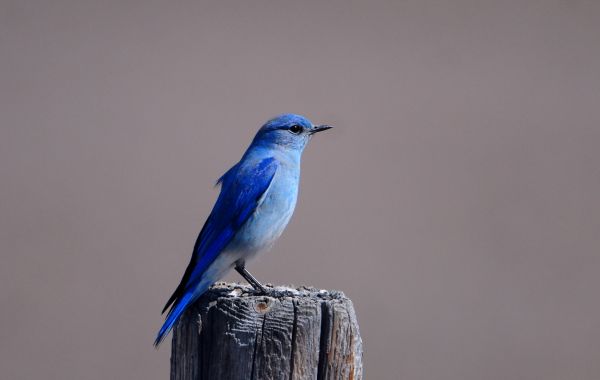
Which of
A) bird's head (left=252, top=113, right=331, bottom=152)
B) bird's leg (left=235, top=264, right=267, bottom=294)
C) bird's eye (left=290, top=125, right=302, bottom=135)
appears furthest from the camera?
bird's eye (left=290, top=125, right=302, bottom=135)

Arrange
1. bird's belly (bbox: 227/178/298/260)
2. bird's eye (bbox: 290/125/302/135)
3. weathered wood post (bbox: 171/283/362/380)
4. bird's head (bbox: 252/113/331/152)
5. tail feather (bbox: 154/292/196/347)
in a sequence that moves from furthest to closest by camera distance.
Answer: bird's eye (bbox: 290/125/302/135), bird's head (bbox: 252/113/331/152), bird's belly (bbox: 227/178/298/260), tail feather (bbox: 154/292/196/347), weathered wood post (bbox: 171/283/362/380)

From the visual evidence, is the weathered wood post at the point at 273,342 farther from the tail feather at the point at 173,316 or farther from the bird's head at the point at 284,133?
the bird's head at the point at 284,133

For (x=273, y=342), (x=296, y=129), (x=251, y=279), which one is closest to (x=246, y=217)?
(x=251, y=279)

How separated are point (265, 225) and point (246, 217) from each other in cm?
14

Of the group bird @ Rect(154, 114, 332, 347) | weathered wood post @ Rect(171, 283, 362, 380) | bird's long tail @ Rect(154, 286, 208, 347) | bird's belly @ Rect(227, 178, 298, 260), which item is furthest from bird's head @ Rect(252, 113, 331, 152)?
weathered wood post @ Rect(171, 283, 362, 380)

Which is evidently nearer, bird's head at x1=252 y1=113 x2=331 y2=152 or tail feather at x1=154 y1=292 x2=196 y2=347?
tail feather at x1=154 y1=292 x2=196 y2=347

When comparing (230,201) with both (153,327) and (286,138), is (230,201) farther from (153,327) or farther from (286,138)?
(153,327)

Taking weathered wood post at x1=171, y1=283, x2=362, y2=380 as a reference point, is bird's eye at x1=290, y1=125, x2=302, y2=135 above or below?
above

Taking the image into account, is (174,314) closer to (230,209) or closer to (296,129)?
(230,209)

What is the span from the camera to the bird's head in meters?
5.72

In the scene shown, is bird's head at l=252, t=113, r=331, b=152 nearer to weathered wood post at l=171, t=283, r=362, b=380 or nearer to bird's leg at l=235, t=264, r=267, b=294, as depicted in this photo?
bird's leg at l=235, t=264, r=267, b=294

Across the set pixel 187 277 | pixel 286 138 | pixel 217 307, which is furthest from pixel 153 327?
pixel 217 307

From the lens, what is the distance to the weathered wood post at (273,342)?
11.1 ft

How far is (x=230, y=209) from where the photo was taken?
4867mm
